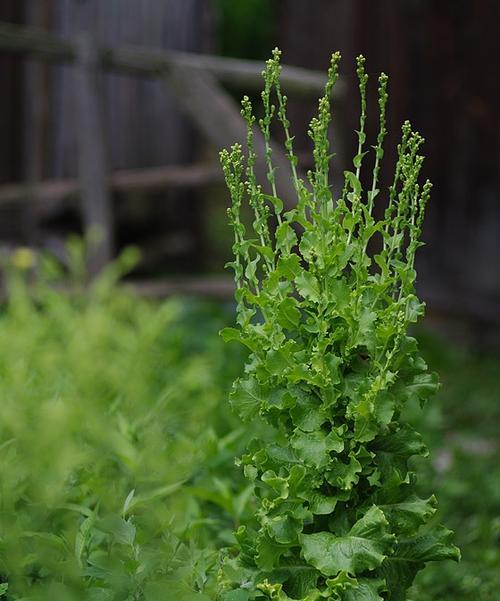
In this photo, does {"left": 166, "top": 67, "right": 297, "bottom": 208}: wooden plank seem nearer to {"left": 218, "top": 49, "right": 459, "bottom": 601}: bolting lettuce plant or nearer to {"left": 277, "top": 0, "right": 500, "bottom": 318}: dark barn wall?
{"left": 277, "top": 0, "right": 500, "bottom": 318}: dark barn wall

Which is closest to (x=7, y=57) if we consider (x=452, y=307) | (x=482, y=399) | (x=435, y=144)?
(x=435, y=144)

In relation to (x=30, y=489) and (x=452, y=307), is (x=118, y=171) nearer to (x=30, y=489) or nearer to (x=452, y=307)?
(x=452, y=307)

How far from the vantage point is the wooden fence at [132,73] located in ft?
16.6

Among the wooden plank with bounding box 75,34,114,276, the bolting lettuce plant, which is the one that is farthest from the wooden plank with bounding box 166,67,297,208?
the bolting lettuce plant

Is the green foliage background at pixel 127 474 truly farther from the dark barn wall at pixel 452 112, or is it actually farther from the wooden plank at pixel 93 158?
the dark barn wall at pixel 452 112

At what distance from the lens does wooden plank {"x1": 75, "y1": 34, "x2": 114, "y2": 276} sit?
18.5 feet

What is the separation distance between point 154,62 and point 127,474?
336 centimetres

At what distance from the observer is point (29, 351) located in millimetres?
3131

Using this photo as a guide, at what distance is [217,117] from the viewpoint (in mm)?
5055

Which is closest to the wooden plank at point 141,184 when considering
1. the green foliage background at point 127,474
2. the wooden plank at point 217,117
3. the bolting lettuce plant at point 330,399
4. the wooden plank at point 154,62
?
the wooden plank at point 154,62

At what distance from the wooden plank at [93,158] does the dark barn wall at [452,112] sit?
1.46m

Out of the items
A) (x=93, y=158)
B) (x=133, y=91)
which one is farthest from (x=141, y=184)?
(x=133, y=91)

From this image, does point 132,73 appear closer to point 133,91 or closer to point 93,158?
point 93,158

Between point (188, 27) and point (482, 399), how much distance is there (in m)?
3.65
